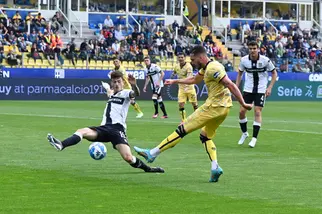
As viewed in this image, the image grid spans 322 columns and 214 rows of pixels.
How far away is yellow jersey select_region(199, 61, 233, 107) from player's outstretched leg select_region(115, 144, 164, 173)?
1.43 metres

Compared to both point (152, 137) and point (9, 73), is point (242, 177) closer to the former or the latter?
point (152, 137)

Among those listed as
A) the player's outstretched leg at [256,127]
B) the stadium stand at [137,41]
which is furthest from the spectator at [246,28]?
the player's outstretched leg at [256,127]

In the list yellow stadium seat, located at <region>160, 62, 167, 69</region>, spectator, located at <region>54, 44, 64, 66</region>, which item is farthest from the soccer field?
yellow stadium seat, located at <region>160, 62, 167, 69</region>

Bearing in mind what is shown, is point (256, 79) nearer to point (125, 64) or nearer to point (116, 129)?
point (116, 129)

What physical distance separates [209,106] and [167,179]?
134 cm

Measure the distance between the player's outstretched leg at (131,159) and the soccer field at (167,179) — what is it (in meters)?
0.12

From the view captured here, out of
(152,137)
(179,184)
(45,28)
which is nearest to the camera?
(179,184)

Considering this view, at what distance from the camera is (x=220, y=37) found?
6150 cm

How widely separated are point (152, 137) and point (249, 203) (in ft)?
33.2

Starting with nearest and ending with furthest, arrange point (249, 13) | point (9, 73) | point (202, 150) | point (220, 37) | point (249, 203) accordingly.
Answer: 1. point (249, 203)
2. point (202, 150)
3. point (9, 73)
4. point (220, 37)
5. point (249, 13)

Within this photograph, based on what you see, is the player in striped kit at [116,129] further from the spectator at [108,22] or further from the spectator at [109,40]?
the spectator at [108,22]

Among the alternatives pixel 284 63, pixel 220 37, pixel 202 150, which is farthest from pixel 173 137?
pixel 220 37

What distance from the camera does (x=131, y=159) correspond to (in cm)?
1320

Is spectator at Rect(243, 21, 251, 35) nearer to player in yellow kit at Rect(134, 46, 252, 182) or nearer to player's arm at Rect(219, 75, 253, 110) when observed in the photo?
player in yellow kit at Rect(134, 46, 252, 182)
